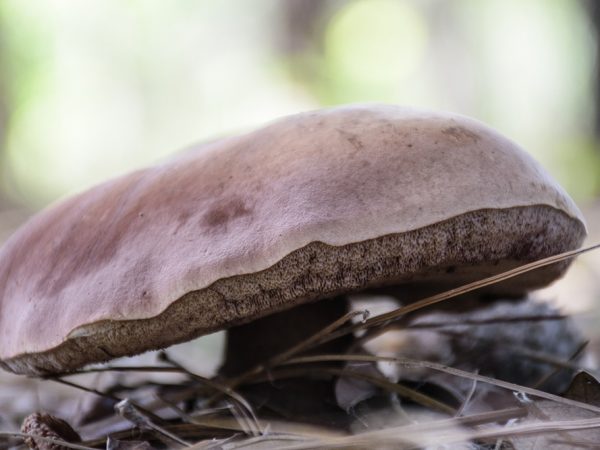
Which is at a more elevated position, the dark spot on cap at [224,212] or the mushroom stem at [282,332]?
the dark spot on cap at [224,212]

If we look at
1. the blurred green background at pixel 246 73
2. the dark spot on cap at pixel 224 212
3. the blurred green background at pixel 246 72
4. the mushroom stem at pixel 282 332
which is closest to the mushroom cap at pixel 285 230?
the dark spot on cap at pixel 224 212

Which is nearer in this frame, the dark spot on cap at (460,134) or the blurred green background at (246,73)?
the dark spot on cap at (460,134)

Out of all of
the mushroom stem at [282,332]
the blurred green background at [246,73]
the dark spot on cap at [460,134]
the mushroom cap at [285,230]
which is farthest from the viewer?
the blurred green background at [246,73]

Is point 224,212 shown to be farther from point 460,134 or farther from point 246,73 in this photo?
point 246,73

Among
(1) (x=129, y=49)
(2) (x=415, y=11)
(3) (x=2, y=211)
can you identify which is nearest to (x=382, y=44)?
(2) (x=415, y=11)

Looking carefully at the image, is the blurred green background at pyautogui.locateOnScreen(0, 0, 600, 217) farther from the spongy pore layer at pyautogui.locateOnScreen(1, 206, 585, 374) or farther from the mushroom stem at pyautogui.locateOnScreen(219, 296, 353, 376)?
the spongy pore layer at pyautogui.locateOnScreen(1, 206, 585, 374)

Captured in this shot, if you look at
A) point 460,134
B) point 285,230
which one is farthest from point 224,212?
point 460,134

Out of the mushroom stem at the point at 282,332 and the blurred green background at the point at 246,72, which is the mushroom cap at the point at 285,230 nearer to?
the mushroom stem at the point at 282,332
